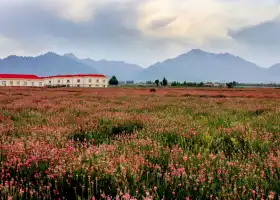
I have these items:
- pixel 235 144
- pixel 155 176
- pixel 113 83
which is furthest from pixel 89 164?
pixel 113 83

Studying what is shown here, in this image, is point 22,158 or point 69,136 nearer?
point 22,158

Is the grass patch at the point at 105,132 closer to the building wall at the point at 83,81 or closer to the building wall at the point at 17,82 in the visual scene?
the building wall at the point at 83,81

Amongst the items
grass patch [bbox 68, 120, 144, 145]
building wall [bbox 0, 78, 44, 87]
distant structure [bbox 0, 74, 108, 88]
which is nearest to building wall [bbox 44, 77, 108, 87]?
distant structure [bbox 0, 74, 108, 88]

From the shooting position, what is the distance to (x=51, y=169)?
3305mm

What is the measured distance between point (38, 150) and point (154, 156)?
163 cm

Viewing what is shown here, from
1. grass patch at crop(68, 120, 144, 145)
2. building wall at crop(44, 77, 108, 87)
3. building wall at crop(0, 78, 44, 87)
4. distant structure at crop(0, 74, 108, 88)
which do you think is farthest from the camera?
building wall at crop(44, 77, 108, 87)

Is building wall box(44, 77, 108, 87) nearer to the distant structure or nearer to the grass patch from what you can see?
the distant structure

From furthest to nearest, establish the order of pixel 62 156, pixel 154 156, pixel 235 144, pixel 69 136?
pixel 69 136
pixel 235 144
pixel 154 156
pixel 62 156

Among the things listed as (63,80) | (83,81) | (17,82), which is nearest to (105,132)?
(83,81)

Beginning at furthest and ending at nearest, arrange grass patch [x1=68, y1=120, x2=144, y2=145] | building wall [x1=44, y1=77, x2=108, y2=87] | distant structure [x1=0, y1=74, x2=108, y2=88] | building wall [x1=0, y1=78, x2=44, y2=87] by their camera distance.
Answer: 1. building wall [x1=44, y1=77, x2=108, y2=87]
2. distant structure [x1=0, y1=74, x2=108, y2=88]
3. building wall [x1=0, y1=78, x2=44, y2=87]
4. grass patch [x1=68, y1=120, x2=144, y2=145]

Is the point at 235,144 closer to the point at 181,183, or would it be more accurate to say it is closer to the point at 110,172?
the point at 181,183

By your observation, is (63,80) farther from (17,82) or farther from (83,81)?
(17,82)

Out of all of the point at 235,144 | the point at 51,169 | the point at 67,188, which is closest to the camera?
the point at 67,188

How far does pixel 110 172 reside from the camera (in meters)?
3.17
